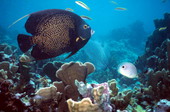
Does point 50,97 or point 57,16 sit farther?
point 50,97

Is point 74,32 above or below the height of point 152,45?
below

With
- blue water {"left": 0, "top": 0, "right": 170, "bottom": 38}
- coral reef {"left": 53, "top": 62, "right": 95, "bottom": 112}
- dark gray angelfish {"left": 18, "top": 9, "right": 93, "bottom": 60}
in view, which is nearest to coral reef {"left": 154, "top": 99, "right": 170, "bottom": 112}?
coral reef {"left": 53, "top": 62, "right": 95, "bottom": 112}

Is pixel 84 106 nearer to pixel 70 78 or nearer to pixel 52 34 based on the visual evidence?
pixel 52 34

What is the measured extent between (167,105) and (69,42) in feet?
5.06

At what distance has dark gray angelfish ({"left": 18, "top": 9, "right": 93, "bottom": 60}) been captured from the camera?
5.89ft

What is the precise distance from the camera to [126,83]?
311 inches

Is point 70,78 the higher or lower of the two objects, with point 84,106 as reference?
higher

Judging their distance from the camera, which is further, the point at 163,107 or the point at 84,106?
the point at 163,107

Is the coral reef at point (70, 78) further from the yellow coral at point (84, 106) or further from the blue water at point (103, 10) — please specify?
the blue water at point (103, 10)

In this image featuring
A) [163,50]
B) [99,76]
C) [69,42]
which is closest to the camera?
[69,42]

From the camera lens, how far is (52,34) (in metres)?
1.85

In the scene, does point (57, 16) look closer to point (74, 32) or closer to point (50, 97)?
point (74, 32)

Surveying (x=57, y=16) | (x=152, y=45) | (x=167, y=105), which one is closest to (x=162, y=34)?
(x=152, y=45)

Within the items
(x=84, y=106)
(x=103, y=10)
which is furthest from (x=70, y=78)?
(x=103, y=10)
